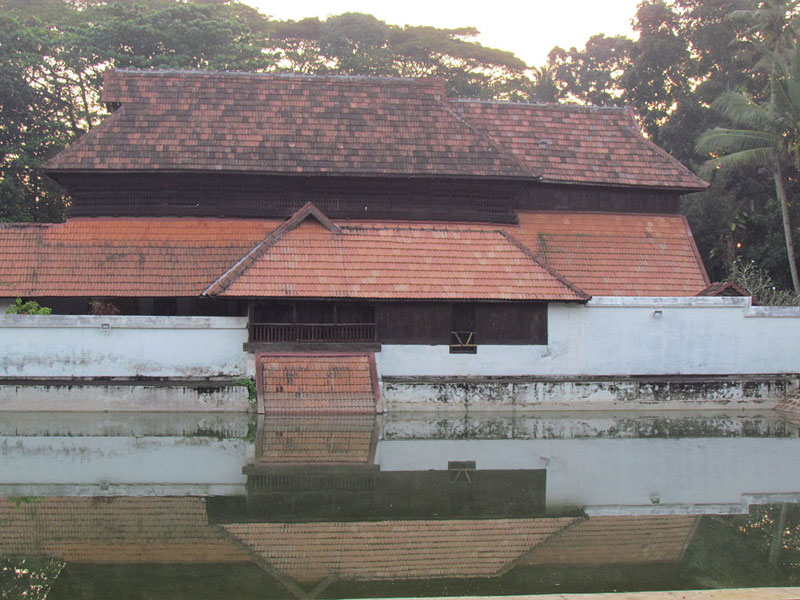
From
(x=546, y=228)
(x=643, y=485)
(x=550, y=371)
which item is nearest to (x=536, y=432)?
(x=550, y=371)

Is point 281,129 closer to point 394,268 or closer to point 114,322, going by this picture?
point 394,268

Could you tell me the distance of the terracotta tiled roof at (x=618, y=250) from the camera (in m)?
19.0

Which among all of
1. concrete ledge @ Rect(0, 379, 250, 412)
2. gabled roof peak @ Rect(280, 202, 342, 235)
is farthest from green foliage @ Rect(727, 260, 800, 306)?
concrete ledge @ Rect(0, 379, 250, 412)

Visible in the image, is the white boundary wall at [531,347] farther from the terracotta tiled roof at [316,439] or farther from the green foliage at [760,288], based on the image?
the green foliage at [760,288]

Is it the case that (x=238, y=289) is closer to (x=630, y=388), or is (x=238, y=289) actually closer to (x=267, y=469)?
(x=267, y=469)

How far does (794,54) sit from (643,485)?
1688cm

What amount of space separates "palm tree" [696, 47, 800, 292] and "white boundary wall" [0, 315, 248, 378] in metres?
15.0

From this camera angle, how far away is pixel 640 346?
55.0 feet

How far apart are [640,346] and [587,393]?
1465 mm

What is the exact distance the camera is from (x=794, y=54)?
22.9m

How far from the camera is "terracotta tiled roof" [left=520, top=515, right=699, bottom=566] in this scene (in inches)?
313

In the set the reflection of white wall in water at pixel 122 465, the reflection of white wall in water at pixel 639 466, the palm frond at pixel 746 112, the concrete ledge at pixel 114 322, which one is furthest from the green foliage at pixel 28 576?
the palm frond at pixel 746 112

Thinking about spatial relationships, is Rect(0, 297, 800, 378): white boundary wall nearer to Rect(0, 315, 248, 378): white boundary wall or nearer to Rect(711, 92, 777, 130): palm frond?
Rect(0, 315, 248, 378): white boundary wall

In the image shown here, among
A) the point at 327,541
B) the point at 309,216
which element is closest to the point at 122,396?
the point at 309,216
